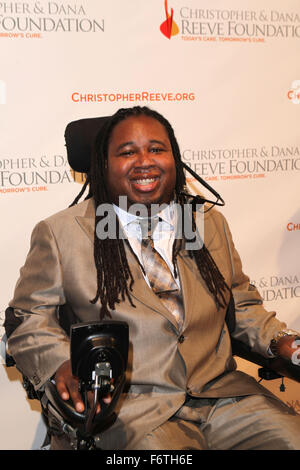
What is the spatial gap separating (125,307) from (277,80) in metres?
1.79

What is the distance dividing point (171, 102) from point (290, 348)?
1484 millimetres

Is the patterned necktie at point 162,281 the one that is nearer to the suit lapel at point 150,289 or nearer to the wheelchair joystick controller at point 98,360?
the suit lapel at point 150,289

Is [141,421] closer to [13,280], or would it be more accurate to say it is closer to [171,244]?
[171,244]

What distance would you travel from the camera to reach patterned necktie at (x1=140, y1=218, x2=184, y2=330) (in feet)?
6.42

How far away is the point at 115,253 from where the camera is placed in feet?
6.49

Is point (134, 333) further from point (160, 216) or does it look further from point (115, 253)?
point (160, 216)

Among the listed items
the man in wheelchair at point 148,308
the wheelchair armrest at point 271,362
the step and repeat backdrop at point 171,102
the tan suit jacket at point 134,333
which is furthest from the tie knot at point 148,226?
the step and repeat backdrop at point 171,102

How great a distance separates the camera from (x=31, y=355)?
1.80m

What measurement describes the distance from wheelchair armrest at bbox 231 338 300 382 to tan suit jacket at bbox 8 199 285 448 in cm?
4

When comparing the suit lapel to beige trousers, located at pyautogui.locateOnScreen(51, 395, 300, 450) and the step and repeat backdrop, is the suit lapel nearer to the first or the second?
beige trousers, located at pyautogui.locateOnScreen(51, 395, 300, 450)

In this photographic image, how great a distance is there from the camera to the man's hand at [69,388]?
1.55 m

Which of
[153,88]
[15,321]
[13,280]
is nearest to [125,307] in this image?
[15,321]

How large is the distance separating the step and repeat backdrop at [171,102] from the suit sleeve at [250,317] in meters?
0.85

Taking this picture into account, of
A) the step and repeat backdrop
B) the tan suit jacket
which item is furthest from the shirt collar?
the step and repeat backdrop
